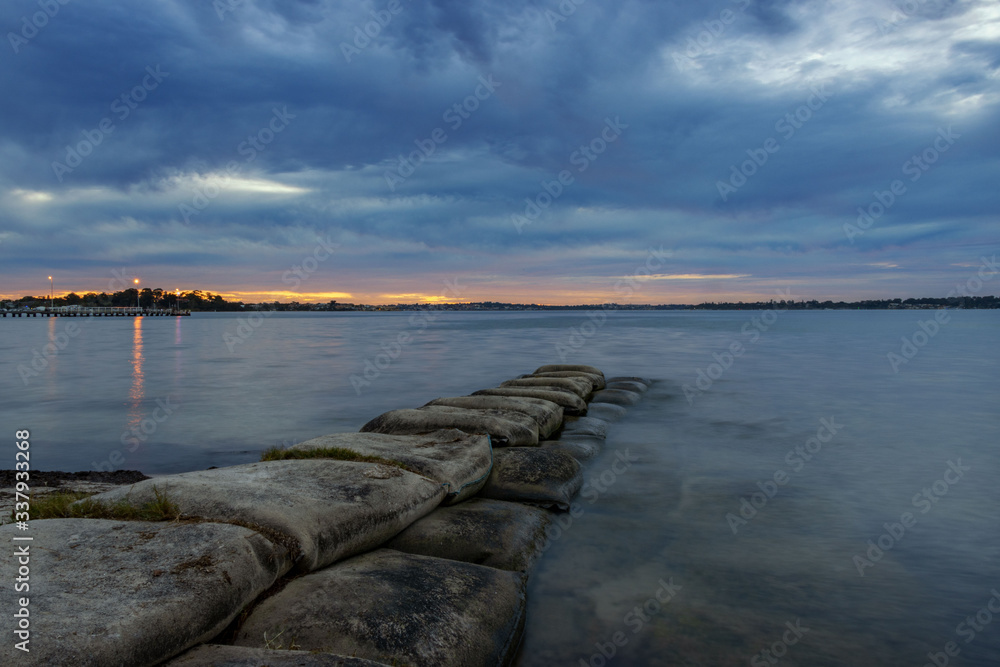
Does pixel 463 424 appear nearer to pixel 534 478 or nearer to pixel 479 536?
pixel 534 478

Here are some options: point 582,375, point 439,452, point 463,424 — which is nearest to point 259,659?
point 439,452

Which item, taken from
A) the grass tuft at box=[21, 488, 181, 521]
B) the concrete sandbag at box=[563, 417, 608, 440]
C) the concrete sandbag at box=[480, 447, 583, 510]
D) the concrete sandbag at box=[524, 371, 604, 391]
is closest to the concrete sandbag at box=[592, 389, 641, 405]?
the concrete sandbag at box=[524, 371, 604, 391]

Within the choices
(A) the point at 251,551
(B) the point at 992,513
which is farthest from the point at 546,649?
(B) the point at 992,513

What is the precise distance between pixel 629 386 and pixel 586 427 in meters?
7.69

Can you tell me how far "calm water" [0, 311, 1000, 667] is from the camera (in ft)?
17.7

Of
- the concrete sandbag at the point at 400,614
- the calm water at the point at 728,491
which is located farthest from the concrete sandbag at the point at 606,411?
the concrete sandbag at the point at 400,614

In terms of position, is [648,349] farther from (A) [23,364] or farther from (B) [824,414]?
(A) [23,364]

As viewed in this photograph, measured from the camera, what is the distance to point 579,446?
461 inches

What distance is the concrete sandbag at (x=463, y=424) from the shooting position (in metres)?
10.2

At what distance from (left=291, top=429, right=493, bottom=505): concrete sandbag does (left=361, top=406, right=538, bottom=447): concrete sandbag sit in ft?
2.81

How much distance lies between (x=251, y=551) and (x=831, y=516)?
7791 mm

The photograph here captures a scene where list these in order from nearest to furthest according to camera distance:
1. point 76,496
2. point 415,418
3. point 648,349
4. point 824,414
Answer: point 76,496 → point 415,418 → point 824,414 → point 648,349

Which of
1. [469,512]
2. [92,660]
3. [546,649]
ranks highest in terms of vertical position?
[92,660]

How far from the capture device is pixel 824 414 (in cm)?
1705
